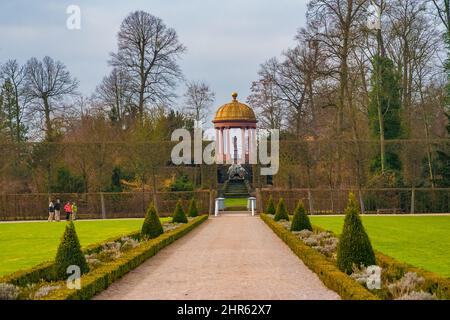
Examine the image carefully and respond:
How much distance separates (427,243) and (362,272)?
840 centimetres

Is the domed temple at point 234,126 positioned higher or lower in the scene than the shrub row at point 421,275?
higher

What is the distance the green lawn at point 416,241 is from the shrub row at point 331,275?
2.21 meters

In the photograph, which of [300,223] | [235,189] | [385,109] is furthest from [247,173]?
[300,223]

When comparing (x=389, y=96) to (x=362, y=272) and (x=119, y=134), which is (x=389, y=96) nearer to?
(x=119, y=134)

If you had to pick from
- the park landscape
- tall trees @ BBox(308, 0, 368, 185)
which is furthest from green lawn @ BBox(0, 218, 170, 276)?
tall trees @ BBox(308, 0, 368, 185)

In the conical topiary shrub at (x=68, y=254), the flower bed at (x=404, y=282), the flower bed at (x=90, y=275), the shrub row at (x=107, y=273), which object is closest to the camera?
the flower bed at (x=404, y=282)

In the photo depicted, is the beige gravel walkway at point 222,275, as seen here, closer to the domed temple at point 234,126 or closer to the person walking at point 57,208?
the person walking at point 57,208

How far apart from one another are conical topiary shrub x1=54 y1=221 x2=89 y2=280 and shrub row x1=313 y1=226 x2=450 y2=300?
214 inches

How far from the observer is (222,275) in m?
13.2

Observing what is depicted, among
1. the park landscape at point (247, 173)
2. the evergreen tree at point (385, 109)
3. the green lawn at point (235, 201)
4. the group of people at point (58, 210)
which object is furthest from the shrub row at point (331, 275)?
the green lawn at point (235, 201)

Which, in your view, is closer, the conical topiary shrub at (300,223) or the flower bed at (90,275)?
the flower bed at (90,275)

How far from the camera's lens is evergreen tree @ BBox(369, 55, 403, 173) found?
39.0 meters

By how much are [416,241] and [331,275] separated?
9.57 meters

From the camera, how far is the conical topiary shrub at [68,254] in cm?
1207
